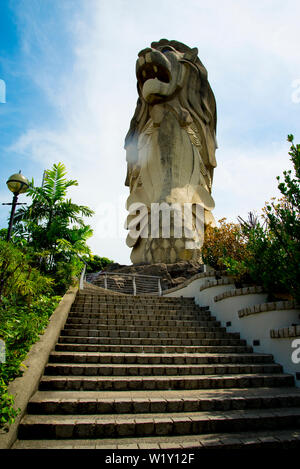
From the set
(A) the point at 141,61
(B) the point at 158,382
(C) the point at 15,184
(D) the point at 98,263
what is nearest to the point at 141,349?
(B) the point at 158,382

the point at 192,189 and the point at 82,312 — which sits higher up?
the point at 192,189

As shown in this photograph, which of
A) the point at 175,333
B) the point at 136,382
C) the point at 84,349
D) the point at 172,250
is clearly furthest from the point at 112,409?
the point at 172,250

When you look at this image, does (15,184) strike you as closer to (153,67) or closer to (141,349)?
(141,349)

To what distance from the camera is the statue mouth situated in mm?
16469

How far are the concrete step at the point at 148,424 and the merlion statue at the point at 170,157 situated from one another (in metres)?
11.6

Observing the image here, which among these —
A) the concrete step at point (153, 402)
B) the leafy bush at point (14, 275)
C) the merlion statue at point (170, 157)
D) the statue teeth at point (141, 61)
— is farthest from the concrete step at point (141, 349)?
the statue teeth at point (141, 61)

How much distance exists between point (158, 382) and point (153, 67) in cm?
1717

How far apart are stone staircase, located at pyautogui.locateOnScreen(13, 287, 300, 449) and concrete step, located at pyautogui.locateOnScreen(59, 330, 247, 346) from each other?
0.01 m

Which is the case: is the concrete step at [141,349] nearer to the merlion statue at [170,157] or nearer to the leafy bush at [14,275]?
the leafy bush at [14,275]

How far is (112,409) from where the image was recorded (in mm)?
2965

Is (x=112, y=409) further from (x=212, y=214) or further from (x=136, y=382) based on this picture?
(x=212, y=214)

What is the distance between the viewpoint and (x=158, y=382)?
11.6ft

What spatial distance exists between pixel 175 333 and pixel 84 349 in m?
1.63

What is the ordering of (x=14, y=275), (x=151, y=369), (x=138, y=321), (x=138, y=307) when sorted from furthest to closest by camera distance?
(x=138, y=307) → (x=138, y=321) → (x=14, y=275) → (x=151, y=369)
